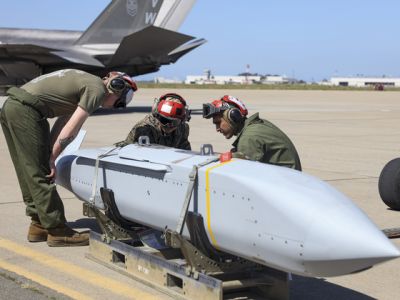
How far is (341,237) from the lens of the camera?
146 inches

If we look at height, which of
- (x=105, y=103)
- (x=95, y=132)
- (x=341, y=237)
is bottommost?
(x=95, y=132)

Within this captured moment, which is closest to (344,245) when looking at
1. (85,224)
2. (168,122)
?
(168,122)

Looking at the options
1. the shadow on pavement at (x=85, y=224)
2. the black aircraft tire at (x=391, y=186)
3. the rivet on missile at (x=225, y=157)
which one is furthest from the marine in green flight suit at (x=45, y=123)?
the black aircraft tire at (x=391, y=186)

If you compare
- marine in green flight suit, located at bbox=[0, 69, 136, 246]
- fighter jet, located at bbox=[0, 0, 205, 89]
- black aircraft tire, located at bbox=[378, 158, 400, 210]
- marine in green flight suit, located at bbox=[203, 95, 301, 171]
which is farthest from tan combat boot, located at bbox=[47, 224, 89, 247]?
fighter jet, located at bbox=[0, 0, 205, 89]

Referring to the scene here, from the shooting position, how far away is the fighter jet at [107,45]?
24828 millimetres

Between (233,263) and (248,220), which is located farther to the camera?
(233,263)

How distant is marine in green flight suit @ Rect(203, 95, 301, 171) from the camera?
5.07 meters

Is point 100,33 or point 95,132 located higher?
point 100,33

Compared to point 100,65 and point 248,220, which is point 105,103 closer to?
point 248,220

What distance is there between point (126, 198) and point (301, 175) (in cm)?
172

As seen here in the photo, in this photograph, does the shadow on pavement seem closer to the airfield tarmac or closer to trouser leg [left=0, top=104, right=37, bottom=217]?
the airfield tarmac

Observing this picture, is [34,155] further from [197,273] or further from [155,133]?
[197,273]

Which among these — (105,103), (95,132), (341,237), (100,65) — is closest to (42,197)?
(105,103)

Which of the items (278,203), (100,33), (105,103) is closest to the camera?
(278,203)
